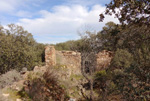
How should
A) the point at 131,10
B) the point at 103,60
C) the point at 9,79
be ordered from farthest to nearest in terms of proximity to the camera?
the point at 103,60 → the point at 9,79 → the point at 131,10

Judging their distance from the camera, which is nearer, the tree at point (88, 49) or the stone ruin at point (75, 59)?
the tree at point (88, 49)

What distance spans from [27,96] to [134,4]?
16.7 ft

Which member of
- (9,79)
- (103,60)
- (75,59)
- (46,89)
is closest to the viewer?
(46,89)

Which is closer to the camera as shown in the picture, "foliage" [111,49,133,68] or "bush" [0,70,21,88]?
"bush" [0,70,21,88]

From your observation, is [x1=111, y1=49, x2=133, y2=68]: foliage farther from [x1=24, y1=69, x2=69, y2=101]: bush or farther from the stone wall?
[x1=24, y1=69, x2=69, y2=101]: bush

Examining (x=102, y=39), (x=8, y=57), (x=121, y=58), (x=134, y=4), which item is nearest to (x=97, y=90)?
(x=121, y=58)

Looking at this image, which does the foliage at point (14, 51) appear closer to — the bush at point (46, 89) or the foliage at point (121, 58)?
the bush at point (46, 89)

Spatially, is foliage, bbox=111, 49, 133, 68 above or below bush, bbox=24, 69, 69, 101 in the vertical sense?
above

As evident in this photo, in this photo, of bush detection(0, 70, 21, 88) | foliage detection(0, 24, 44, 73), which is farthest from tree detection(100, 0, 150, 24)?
foliage detection(0, 24, 44, 73)

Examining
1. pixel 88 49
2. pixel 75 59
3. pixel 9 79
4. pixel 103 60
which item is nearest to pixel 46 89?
pixel 9 79

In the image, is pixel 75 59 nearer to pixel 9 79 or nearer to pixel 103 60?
pixel 103 60

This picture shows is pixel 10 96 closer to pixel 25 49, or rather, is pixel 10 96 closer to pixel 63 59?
pixel 25 49

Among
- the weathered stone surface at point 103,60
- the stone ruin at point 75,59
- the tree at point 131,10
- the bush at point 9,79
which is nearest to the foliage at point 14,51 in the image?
the bush at point 9,79

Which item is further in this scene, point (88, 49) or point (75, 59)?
point (75, 59)
